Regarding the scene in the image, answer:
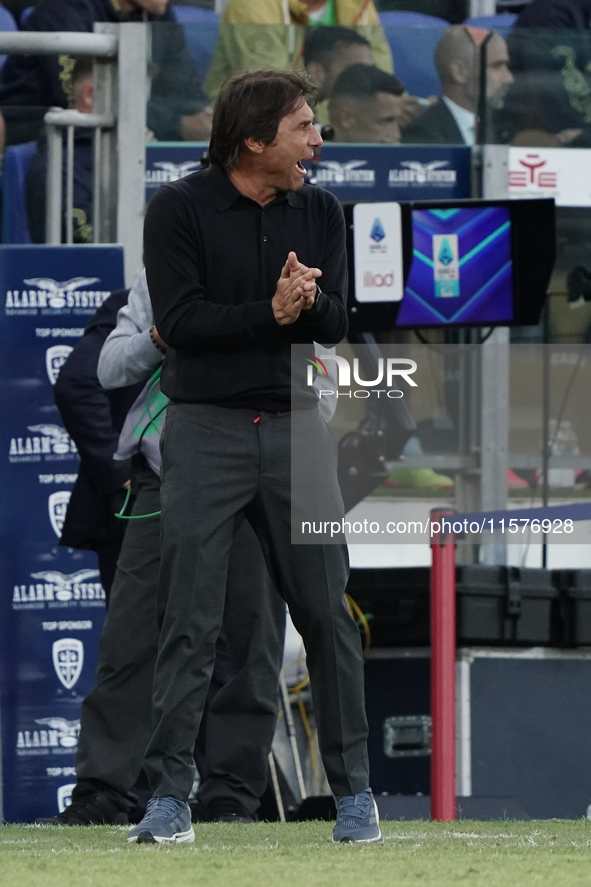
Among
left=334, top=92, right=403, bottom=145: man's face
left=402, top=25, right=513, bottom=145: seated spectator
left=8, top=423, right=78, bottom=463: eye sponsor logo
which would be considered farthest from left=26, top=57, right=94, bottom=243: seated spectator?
left=402, top=25, right=513, bottom=145: seated spectator

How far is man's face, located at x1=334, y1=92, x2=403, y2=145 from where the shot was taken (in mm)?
5617

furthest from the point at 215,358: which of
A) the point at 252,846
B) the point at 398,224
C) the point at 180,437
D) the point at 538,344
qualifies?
the point at 538,344

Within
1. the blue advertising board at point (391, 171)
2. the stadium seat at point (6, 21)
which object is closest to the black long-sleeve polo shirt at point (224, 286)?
the blue advertising board at point (391, 171)

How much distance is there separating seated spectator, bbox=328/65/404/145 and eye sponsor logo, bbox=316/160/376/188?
0.50 ft

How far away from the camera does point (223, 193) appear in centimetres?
334

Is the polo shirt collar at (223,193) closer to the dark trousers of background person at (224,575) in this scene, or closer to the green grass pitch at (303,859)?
the dark trousers of background person at (224,575)

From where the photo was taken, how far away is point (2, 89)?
6.18m

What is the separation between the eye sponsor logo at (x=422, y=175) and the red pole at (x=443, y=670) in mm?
1715

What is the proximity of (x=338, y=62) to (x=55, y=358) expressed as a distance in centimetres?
154

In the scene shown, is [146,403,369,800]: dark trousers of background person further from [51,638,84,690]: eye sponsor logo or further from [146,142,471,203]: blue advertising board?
[146,142,471,203]: blue advertising board

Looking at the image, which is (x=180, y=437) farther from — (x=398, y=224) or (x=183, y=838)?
(x=398, y=224)

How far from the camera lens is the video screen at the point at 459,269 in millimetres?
5121

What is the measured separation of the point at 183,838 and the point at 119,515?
122 cm

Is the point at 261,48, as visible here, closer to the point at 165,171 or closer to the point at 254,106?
the point at 165,171
